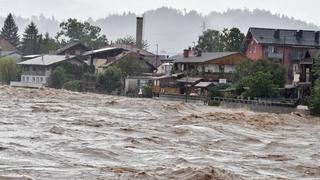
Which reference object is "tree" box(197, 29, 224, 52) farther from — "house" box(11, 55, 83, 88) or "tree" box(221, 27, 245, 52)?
"house" box(11, 55, 83, 88)

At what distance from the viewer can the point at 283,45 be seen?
57312mm

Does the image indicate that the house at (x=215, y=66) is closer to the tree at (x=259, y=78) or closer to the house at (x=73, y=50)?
the tree at (x=259, y=78)

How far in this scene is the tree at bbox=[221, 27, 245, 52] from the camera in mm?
67250

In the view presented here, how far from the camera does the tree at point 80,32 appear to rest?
94875mm

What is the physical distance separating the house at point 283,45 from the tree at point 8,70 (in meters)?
24.6

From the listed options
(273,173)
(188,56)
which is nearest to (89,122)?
(273,173)

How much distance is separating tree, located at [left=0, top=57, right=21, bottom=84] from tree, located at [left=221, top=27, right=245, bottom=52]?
21920 mm

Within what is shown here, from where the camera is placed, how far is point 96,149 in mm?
17625

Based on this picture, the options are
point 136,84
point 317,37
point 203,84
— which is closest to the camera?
point 203,84

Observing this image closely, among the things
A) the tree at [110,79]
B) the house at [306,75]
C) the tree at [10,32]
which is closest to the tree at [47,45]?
the tree at [10,32]

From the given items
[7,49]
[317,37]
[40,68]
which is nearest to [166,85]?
[317,37]

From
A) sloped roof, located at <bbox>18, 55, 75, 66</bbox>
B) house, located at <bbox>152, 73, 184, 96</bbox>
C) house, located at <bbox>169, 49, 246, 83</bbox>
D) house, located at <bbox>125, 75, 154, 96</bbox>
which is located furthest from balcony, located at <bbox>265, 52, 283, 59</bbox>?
sloped roof, located at <bbox>18, 55, 75, 66</bbox>

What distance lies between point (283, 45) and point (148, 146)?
40168mm

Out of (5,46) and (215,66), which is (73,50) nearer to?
(5,46)
